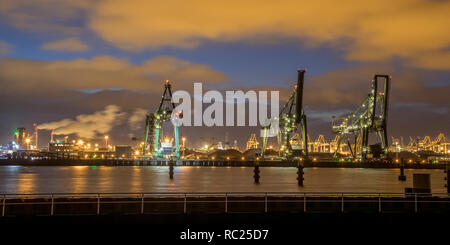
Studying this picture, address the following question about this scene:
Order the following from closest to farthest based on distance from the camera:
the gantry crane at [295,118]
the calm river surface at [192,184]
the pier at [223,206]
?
the pier at [223,206] < the calm river surface at [192,184] < the gantry crane at [295,118]

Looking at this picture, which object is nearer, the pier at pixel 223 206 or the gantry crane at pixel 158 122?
the pier at pixel 223 206

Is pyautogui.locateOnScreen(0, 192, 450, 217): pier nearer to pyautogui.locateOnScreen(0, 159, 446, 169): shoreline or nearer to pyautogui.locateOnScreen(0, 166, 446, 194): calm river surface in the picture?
pyautogui.locateOnScreen(0, 166, 446, 194): calm river surface

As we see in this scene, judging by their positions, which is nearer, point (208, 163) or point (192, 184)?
point (192, 184)

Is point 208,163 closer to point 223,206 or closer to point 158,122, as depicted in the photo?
point 158,122

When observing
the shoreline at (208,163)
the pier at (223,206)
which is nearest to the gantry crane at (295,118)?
the shoreline at (208,163)

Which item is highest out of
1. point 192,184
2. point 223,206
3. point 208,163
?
point 223,206

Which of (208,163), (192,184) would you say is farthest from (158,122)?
(192,184)

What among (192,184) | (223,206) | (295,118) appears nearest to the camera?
(223,206)

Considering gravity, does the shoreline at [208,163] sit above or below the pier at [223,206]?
below

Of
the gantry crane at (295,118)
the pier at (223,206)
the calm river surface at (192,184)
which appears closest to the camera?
the pier at (223,206)

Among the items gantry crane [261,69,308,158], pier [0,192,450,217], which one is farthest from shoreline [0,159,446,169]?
pier [0,192,450,217]

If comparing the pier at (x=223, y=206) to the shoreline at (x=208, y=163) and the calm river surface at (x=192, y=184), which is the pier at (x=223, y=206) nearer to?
the calm river surface at (x=192, y=184)

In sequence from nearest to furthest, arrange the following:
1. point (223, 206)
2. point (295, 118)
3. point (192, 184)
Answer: point (223, 206), point (192, 184), point (295, 118)

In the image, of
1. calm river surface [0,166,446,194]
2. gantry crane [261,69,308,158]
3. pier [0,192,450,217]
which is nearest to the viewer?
pier [0,192,450,217]
